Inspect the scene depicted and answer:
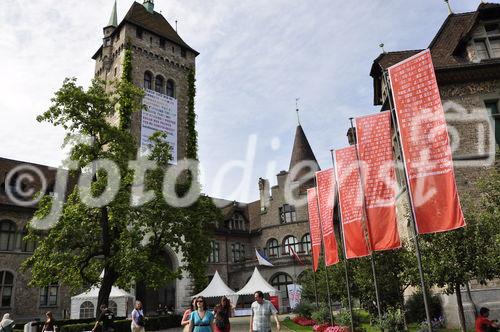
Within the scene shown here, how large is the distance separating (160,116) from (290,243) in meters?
17.2

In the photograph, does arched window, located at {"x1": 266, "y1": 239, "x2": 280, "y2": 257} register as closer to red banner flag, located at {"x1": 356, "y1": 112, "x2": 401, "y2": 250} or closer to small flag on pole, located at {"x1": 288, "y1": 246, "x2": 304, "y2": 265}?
small flag on pole, located at {"x1": 288, "y1": 246, "x2": 304, "y2": 265}

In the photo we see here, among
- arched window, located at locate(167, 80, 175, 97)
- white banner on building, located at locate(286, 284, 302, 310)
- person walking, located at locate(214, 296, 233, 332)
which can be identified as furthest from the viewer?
arched window, located at locate(167, 80, 175, 97)

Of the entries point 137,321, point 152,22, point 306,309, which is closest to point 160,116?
point 152,22

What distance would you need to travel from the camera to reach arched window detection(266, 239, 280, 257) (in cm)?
4012

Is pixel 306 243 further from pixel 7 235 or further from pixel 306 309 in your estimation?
pixel 7 235

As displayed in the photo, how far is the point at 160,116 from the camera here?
119 ft

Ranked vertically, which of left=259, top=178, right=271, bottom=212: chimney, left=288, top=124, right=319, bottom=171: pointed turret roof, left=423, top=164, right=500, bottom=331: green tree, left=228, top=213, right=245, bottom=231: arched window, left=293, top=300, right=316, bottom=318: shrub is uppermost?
left=288, top=124, right=319, bottom=171: pointed turret roof

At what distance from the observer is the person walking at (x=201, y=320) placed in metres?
7.54

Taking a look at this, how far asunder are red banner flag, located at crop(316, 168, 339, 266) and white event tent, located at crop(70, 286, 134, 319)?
13.2m

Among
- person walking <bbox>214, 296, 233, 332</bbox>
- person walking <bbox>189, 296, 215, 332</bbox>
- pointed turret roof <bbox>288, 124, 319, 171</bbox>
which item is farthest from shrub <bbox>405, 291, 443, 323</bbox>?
pointed turret roof <bbox>288, 124, 319, 171</bbox>

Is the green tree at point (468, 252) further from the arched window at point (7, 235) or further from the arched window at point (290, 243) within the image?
the arched window at point (290, 243)

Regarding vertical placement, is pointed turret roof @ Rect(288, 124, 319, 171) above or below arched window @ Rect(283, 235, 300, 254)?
above

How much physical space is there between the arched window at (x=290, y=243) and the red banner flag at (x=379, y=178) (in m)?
26.9

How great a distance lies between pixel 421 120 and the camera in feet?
31.3
